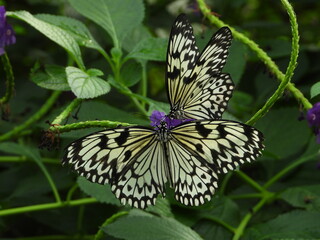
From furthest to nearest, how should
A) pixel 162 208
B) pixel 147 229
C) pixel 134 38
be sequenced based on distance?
pixel 134 38 → pixel 162 208 → pixel 147 229

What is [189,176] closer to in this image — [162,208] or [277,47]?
[162,208]

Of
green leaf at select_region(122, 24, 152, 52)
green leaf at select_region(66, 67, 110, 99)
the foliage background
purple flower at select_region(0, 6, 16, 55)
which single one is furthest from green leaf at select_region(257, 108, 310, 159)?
purple flower at select_region(0, 6, 16, 55)

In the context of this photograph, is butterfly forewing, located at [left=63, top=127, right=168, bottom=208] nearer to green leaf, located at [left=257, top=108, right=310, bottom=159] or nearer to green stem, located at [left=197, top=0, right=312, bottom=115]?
green stem, located at [left=197, top=0, right=312, bottom=115]

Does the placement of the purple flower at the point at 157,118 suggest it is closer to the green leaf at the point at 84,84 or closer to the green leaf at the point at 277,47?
the green leaf at the point at 84,84

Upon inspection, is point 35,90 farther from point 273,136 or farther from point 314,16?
point 314,16

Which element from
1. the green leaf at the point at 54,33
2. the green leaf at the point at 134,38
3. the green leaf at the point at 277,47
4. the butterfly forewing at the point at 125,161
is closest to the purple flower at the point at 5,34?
the green leaf at the point at 54,33

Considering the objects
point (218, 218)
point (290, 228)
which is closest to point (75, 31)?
point (218, 218)
